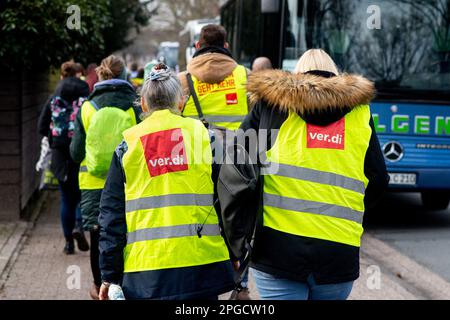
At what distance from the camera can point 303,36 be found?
33.6ft

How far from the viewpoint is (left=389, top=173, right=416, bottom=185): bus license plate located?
10.2 meters

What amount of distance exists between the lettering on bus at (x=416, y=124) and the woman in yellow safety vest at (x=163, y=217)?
22.1 feet

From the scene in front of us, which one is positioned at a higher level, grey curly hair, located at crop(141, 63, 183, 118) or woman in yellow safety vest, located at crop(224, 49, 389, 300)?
grey curly hair, located at crop(141, 63, 183, 118)

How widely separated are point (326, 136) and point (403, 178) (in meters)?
6.73

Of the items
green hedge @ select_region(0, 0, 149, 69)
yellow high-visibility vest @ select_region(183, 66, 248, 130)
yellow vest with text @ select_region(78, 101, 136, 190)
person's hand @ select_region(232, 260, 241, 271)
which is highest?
green hedge @ select_region(0, 0, 149, 69)

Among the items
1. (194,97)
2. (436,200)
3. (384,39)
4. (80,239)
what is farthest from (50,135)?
(436,200)

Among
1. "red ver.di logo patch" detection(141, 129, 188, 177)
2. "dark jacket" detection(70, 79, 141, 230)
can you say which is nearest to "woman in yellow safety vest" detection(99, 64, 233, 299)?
"red ver.di logo patch" detection(141, 129, 188, 177)

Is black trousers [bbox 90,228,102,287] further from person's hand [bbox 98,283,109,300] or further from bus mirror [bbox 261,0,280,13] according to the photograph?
bus mirror [bbox 261,0,280,13]

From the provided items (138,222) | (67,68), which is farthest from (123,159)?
(67,68)

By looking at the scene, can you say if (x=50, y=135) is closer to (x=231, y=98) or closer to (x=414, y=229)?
(x=231, y=98)

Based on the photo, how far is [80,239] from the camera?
8.29 metres

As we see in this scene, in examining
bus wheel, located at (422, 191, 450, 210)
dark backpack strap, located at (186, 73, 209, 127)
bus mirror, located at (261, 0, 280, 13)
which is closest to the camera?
dark backpack strap, located at (186, 73, 209, 127)

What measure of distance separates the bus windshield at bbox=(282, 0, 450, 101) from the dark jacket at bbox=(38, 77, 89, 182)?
2.92 meters

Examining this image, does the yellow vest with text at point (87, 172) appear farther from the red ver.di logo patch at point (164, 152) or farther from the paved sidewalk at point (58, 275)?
the red ver.di logo patch at point (164, 152)
